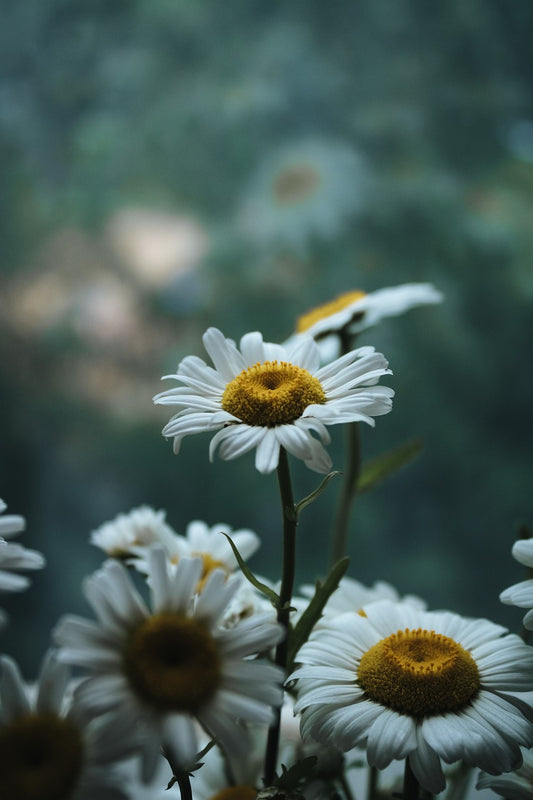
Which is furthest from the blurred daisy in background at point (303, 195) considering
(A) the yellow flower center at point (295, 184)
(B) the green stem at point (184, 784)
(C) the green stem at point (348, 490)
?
(B) the green stem at point (184, 784)

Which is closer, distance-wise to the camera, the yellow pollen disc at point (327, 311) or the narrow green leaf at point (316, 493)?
the narrow green leaf at point (316, 493)

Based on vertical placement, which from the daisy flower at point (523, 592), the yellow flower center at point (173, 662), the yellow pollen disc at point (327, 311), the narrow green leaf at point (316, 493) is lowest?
the daisy flower at point (523, 592)

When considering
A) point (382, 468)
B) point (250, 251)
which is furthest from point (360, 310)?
point (250, 251)

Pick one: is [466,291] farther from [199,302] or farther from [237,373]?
[237,373]

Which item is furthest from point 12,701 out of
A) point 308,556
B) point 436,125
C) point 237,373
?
point 436,125

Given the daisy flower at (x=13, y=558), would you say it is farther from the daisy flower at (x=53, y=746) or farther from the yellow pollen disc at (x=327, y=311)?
the yellow pollen disc at (x=327, y=311)

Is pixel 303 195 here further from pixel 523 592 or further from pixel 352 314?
pixel 523 592

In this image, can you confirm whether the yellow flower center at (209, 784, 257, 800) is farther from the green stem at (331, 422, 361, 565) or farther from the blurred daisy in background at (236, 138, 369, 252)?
the blurred daisy in background at (236, 138, 369, 252)
